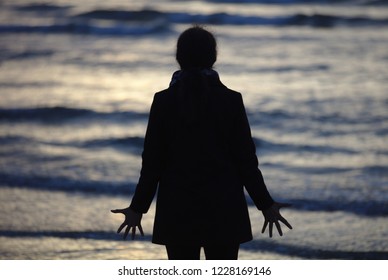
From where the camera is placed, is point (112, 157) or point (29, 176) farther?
point (112, 157)

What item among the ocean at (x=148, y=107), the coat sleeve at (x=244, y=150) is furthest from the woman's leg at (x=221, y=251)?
the ocean at (x=148, y=107)

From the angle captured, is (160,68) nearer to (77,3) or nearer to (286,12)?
(286,12)

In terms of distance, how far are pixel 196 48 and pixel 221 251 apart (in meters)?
0.84

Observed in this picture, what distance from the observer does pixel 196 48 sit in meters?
3.78

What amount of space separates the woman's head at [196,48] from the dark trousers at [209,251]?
738 millimetres

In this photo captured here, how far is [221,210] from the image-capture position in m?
3.80

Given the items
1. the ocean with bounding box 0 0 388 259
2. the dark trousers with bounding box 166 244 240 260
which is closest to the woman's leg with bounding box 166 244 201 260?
the dark trousers with bounding box 166 244 240 260

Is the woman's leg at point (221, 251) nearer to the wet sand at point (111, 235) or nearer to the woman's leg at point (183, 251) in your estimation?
the woman's leg at point (183, 251)

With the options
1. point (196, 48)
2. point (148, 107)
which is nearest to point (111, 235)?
point (196, 48)

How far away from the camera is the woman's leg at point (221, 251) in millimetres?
3842

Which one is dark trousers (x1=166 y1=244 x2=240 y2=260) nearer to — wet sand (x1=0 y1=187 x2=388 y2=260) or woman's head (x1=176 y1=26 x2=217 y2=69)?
woman's head (x1=176 y1=26 x2=217 y2=69)

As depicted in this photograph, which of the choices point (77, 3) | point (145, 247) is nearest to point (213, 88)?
point (145, 247)
